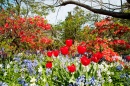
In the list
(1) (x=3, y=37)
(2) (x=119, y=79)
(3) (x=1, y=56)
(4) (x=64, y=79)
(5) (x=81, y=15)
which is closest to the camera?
(4) (x=64, y=79)

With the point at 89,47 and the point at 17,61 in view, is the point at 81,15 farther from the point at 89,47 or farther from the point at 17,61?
the point at 17,61

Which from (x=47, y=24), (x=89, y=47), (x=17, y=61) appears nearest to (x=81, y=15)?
(x=47, y=24)

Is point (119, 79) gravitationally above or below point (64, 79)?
below

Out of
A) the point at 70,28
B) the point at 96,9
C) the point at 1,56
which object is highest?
the point at 96,9

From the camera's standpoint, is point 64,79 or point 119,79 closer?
point 64,79

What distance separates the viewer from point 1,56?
10.7m

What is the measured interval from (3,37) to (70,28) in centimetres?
1694

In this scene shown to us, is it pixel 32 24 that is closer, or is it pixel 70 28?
pixel 32 24

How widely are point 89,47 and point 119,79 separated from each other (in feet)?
16.1

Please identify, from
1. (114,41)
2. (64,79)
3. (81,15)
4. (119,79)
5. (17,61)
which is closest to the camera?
(64,79)

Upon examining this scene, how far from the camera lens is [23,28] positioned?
1352 cm

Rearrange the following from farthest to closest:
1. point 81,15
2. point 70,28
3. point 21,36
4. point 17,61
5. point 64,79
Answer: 1. point 81,15
2. point 70,28
3. point 21,36
4. point 17,61
5. point 64,79

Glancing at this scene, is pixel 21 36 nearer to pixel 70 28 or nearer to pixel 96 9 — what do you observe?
pixel 96 9

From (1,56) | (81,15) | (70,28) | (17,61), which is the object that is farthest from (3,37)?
(81,15)
